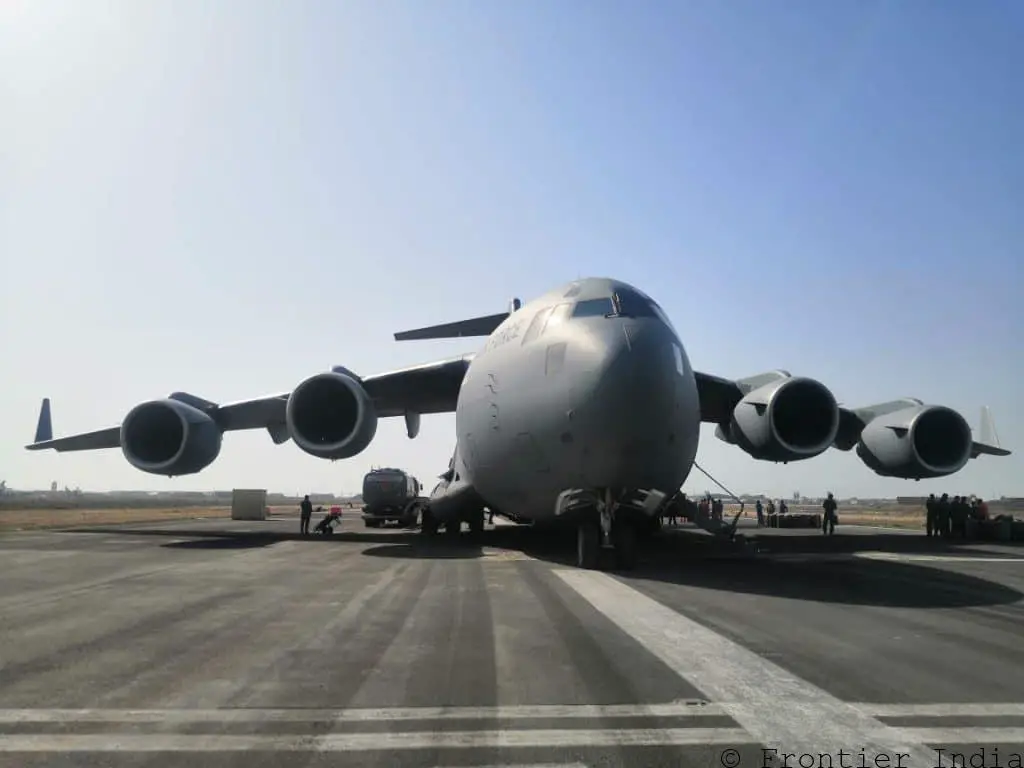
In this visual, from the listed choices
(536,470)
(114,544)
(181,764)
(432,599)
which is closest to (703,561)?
(536,470)

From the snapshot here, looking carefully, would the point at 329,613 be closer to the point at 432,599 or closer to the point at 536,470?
the point at 432,599

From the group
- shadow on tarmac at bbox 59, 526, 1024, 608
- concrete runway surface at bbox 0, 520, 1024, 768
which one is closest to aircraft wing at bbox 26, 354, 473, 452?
shadow on tarmac at bbox 59, 526, 1024, 608

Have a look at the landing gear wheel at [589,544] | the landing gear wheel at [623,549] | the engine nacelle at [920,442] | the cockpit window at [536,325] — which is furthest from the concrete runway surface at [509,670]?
the engine nacelle at [920,442]

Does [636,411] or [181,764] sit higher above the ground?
[636,411]

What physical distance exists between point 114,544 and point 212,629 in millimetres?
12960

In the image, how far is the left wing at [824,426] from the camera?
16484mm

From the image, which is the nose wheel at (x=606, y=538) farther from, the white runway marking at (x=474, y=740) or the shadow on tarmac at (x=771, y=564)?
the white runway marking at (x=474, y=740)

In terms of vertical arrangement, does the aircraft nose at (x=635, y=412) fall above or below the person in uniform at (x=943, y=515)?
above

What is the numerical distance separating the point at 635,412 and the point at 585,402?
2.44 feet

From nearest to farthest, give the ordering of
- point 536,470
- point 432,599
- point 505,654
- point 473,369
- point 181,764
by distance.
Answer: point 181,764, point 505,654, point 432,599, point 536,470, point 473,369

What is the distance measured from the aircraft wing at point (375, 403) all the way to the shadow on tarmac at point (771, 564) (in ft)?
11.0

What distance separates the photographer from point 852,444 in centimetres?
A: 2055

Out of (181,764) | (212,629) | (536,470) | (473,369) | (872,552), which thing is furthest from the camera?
(872,552)

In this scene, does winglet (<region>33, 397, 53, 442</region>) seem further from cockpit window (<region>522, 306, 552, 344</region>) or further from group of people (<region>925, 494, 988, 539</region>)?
group of people (<region>925, 494, 988, 539</region>)
